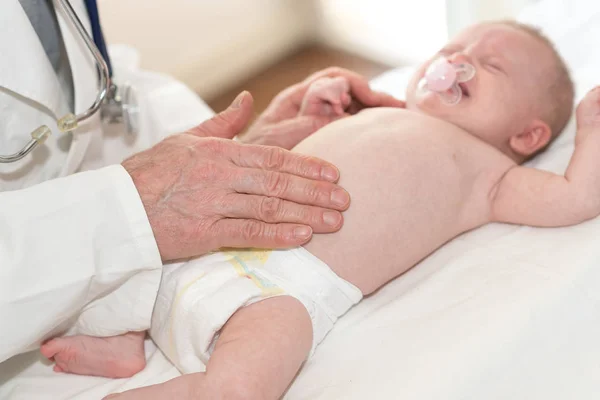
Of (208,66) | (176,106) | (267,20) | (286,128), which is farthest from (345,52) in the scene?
(286,128)

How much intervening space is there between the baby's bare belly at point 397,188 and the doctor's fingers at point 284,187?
69 millimetres

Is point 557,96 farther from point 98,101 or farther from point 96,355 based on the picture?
point 96,355

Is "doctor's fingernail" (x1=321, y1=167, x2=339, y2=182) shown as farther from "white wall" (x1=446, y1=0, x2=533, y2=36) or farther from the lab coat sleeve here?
"white wall" (x1=446, y1=0, x2=533, y2=36)

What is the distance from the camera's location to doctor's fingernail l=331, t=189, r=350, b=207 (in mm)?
1017

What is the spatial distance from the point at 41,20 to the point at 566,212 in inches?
39.1

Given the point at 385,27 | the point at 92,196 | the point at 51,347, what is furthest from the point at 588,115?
the point at 385,27

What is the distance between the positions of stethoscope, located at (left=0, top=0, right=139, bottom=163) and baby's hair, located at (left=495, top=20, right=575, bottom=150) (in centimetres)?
83

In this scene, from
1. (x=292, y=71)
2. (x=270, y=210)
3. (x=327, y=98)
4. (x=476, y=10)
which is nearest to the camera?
(x=270, y=210)

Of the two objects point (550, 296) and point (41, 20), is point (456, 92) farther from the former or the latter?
point (41, 20)

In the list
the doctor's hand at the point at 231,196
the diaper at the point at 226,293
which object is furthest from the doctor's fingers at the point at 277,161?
the diaper at the point at 226,293

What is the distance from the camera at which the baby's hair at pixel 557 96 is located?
1260mm

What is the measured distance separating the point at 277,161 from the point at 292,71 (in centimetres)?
144

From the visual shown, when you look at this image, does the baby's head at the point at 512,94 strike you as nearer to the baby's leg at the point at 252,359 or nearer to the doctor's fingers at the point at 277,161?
the doctor's fingers at the point at 277,161

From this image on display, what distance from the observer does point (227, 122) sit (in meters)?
1.15
